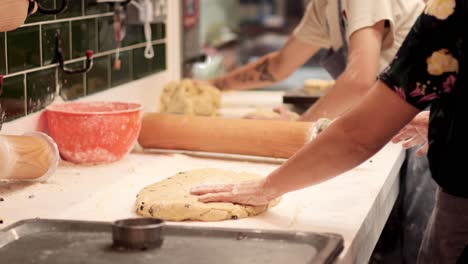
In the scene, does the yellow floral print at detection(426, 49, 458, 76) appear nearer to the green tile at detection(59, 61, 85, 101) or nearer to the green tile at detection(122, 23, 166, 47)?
the green tile at detection(59, 61, 85, 101)

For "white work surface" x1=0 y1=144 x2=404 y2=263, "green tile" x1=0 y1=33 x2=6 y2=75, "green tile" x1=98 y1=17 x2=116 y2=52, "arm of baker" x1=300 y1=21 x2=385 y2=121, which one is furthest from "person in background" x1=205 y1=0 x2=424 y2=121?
"green tile" x1=0 y1=33 x2=6 y2=75

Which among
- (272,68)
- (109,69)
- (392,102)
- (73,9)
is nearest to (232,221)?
(392,102)

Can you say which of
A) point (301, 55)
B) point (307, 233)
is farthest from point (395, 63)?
point (301, 55)

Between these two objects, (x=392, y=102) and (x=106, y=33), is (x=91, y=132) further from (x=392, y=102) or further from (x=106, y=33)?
(x=392, y=102)

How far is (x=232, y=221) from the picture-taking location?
5.03 ft

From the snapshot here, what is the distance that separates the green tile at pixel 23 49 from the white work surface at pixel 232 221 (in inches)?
10.3

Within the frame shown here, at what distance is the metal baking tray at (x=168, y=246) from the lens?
1.26m

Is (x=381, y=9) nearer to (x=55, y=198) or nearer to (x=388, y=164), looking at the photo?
(x=388, y=164)

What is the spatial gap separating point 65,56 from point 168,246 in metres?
0.94

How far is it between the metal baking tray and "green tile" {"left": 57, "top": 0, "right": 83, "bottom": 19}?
2.66 ft

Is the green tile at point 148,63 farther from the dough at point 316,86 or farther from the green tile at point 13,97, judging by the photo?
the green tile at point 13,97

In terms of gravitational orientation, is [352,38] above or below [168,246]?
above

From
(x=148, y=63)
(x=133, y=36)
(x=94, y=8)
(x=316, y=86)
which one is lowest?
(x=316, y=86)

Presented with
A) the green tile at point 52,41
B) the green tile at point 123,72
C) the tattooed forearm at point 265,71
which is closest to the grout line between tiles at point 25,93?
the green tile at point 52,41
